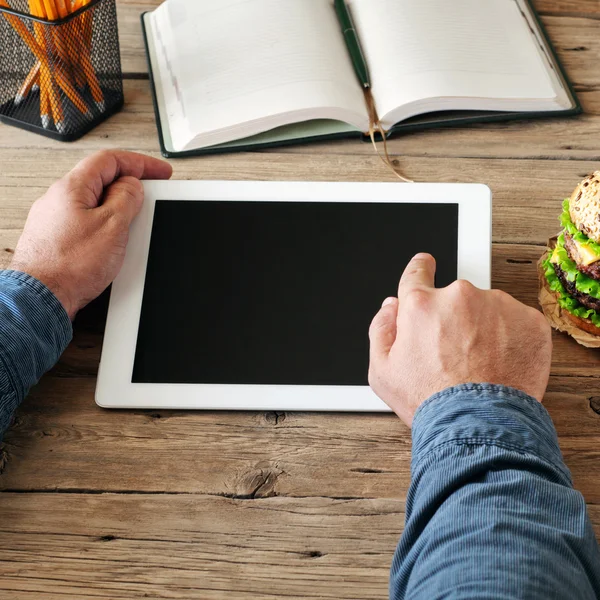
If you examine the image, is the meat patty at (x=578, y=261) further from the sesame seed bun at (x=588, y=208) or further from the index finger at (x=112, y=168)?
the index finger at (x=112, y=168)

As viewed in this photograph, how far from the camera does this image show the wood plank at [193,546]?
72 centimetres

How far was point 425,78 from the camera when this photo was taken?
113cm

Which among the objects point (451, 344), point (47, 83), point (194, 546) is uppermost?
point (47, 83)

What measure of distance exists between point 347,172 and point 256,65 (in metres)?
0.23

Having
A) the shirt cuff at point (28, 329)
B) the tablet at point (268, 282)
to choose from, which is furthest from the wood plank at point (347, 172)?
the shirt cuff at point (28, 329)

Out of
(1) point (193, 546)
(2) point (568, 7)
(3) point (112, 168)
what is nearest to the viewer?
(1) point (193, 546)

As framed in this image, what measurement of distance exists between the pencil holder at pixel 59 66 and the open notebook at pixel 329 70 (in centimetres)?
10

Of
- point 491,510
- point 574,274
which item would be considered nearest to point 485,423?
point 491,510

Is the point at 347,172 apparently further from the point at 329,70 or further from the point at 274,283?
the point at 274,283

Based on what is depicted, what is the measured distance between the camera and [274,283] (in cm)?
90

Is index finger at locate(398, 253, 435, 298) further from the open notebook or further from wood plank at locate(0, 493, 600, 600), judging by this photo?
the open notebook

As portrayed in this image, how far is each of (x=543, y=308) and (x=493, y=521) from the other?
41 cm

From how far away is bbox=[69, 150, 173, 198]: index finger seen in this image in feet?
3.13

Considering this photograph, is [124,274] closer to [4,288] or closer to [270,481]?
[4,288]
